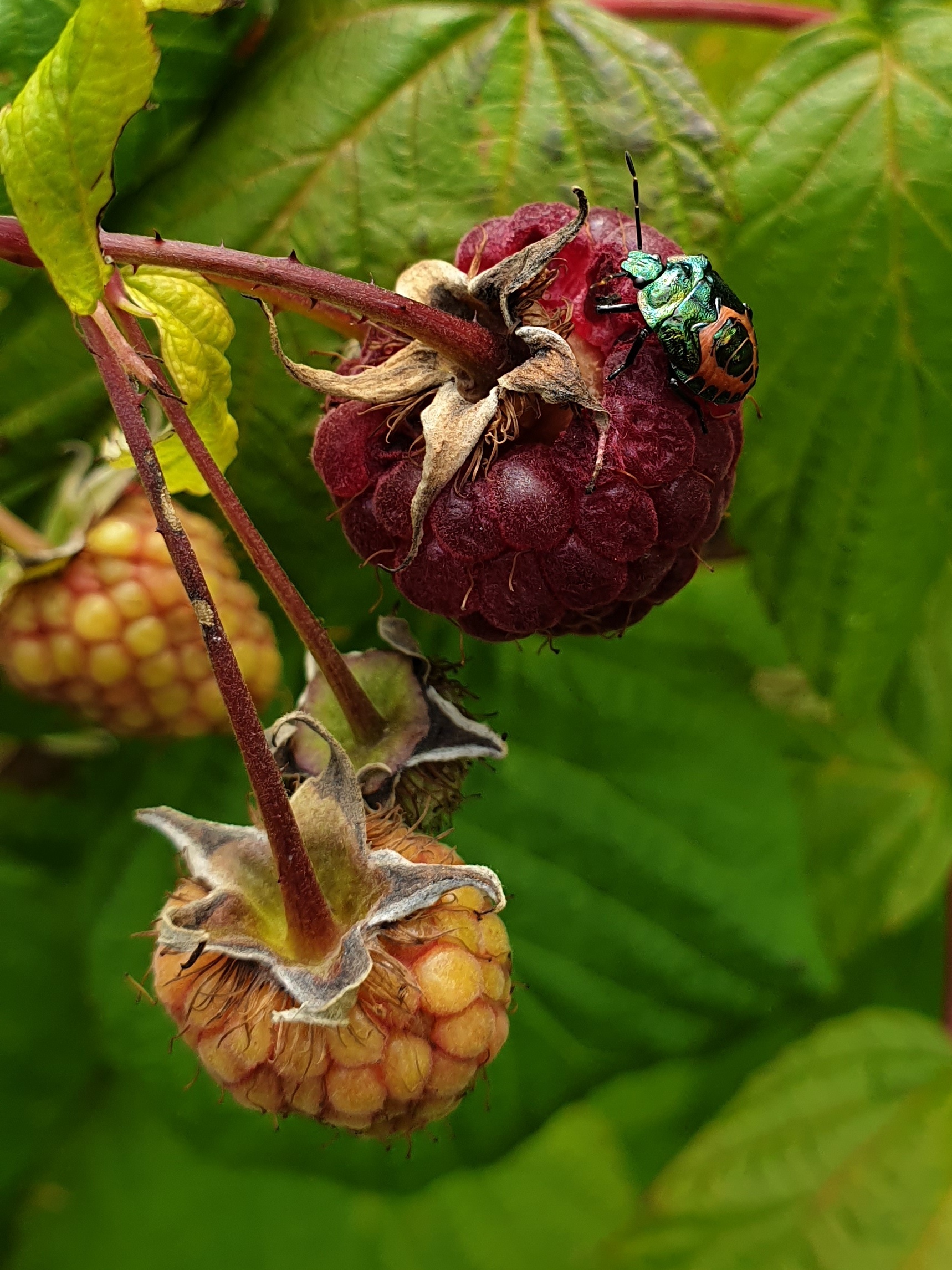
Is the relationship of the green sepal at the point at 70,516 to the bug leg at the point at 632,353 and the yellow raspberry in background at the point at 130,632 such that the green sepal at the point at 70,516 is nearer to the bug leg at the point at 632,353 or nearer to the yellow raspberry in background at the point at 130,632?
the yellow raspberry in background at the point at 130,632

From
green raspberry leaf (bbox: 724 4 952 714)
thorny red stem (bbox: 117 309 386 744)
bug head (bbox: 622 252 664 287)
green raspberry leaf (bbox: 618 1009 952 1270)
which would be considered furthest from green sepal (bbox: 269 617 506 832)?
green raspberry leaf (bbox: 618 1009 952 1270)

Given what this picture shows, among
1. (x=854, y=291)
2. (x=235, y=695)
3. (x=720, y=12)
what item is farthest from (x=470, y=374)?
(x=720, y=12)

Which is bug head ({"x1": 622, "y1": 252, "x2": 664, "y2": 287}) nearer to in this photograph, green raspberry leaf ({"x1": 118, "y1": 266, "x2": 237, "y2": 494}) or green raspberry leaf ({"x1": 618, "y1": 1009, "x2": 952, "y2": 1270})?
green raspberry leaf ({"x1": 118, "y1": 266, "x2": 237, "y2": 494})

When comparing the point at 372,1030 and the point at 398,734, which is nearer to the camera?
the point at 372,1030

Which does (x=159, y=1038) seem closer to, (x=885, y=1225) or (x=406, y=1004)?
(x=406, y=1004)

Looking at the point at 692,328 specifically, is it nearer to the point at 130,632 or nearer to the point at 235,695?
the point at 235,695

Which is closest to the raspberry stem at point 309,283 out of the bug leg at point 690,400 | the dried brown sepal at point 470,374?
the dried brown sepal at point 470,374

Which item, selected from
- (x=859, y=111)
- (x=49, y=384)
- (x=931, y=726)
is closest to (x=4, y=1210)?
(x=49, y=384)
